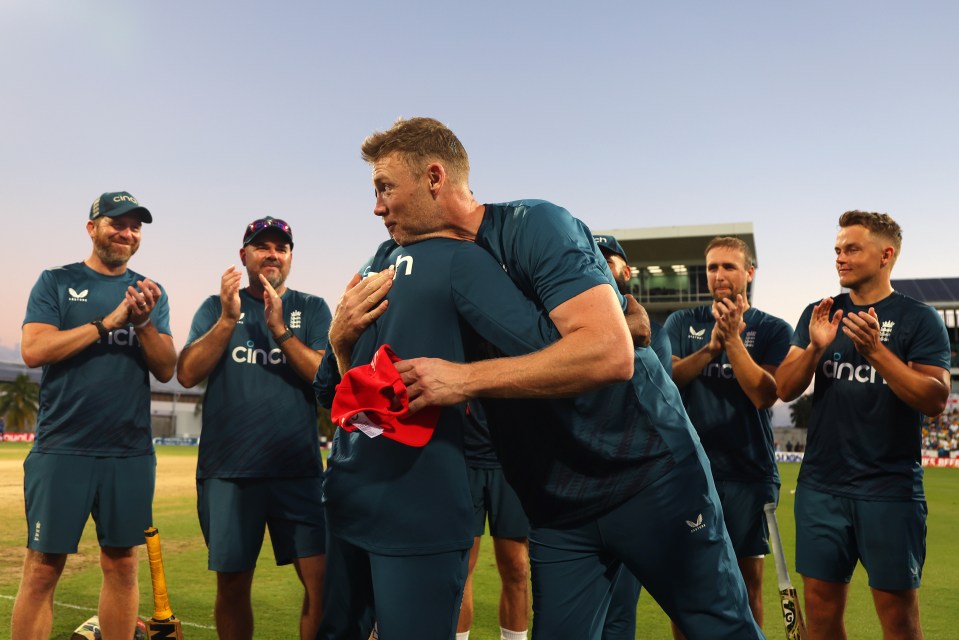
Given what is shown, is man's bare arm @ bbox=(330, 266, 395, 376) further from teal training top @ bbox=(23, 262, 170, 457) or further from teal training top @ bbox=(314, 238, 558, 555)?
teal training top @ bbox=(23, 262, 170, 457)

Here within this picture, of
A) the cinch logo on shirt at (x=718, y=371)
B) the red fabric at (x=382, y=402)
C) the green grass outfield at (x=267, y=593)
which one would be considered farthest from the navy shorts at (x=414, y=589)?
the green grass outfield at (x=267, y=593)

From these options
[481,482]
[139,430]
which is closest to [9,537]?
[139,430]

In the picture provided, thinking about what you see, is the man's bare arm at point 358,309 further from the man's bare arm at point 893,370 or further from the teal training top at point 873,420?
the teal training top at point 873,420

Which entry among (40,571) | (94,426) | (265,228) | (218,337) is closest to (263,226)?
(265,228)

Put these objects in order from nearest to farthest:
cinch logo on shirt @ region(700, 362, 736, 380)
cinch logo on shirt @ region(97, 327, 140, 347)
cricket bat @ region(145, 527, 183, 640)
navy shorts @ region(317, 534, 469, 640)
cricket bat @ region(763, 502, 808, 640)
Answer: navy shorts @ region(317, 534, 469, 640)
cricket bat @ region(145, 527, 183, 640)
cricket bat @ region(763, 502, 808, 640)
cinch logo on shirt @ region(97, 327, 140, 347)
cinch logo on shirt @ region(700, 362, 736, 380)

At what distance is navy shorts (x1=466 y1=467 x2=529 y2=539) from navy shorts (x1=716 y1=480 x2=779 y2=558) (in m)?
1.36

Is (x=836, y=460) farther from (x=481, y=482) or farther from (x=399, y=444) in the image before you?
(x=399, y=444)

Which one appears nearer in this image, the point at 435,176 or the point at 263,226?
the point at 435,176

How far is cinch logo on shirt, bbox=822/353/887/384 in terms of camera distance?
430cm

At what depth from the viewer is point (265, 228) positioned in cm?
481

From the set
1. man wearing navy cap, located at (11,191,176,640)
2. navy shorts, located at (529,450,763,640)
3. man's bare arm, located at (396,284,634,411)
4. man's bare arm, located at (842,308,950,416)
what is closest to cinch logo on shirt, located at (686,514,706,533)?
navy shorts, located at (529,450,763,640)

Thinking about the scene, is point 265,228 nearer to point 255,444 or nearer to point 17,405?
point 255,444

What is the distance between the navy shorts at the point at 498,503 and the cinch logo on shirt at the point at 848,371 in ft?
7.14

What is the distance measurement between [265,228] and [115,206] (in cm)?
102
